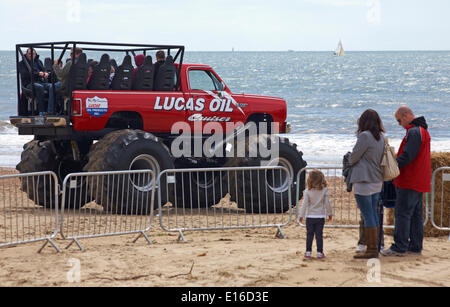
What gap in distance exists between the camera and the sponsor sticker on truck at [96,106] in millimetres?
11812

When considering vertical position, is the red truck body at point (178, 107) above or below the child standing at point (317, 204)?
above

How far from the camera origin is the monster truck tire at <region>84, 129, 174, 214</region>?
11.4m

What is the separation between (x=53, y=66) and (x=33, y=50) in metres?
0.54

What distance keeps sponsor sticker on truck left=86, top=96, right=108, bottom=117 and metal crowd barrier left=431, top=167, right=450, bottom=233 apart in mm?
5289

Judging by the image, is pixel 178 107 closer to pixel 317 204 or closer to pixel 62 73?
pixel 62 73

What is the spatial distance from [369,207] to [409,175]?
656mm

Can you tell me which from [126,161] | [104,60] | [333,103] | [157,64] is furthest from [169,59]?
[333,103]

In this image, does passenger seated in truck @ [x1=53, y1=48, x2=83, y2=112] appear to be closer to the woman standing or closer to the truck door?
the truck door

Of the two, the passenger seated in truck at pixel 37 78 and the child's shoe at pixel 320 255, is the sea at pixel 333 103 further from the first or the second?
the child's shoe at pixel 320 255

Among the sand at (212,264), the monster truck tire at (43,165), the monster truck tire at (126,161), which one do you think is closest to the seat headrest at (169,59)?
the monster truck tire at (126,161)

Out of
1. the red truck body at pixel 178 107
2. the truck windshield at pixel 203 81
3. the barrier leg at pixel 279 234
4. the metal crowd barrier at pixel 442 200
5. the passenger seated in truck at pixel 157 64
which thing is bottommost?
the barrier leg at pixel 279 234

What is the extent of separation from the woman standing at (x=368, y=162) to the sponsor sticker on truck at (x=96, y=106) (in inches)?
203

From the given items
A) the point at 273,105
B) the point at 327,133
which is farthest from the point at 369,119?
the point at 327,133
